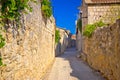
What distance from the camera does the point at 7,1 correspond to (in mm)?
2914

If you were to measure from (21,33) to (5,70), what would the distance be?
3.76 ft

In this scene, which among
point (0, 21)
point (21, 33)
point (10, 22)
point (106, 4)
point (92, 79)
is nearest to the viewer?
point (0, 21)

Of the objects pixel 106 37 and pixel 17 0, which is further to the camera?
pixel 106 37

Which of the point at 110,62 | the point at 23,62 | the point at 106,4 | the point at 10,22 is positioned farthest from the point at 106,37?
the point at 106,4

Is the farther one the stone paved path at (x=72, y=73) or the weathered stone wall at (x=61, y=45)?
the weathered stone wall at (x=61, y=45)

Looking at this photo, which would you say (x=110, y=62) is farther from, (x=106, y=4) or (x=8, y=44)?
(x=106, y=4)

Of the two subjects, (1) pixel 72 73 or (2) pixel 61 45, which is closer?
(1) pixel 72 73

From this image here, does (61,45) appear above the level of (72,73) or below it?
above

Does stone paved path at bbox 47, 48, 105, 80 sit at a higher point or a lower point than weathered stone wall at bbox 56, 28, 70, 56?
lower

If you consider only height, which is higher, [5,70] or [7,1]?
[7,1]

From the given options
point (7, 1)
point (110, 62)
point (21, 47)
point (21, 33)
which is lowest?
point (110, 62)

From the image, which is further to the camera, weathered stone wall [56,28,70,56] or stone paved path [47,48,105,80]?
weathered stone wall [56,28,70,56]

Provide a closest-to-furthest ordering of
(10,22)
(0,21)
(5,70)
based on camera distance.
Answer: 1. (0,21)
2. (5,70)
3. (10,22)

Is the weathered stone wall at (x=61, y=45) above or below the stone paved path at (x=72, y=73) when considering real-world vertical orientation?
above
